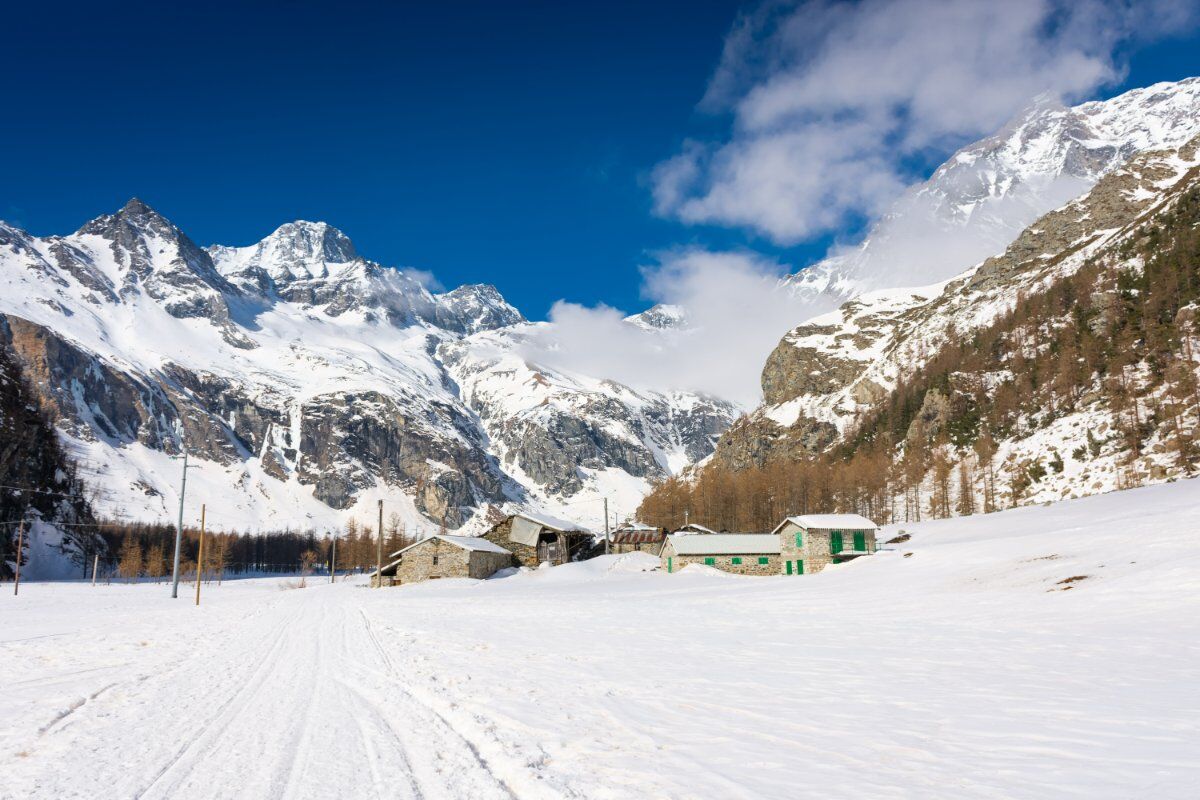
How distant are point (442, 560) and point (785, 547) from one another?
40.3 meters

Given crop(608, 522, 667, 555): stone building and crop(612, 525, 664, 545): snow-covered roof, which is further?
crop(612, 525, 664, 545): snow-covered roof

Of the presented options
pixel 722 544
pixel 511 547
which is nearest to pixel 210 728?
pixel 722 544

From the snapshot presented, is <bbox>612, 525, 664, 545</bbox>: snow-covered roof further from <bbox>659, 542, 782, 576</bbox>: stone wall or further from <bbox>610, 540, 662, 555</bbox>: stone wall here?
<bbox>659, 542, 782, 576</bbox>: stone wall

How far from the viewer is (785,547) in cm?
7119

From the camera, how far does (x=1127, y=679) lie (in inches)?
492

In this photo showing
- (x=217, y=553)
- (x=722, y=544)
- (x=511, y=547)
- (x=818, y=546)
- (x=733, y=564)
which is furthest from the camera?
(x=217, y=553)

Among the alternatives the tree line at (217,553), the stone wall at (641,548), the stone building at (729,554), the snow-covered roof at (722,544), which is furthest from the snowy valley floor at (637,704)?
the tree line at (217,553)

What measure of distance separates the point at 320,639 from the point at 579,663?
997cm

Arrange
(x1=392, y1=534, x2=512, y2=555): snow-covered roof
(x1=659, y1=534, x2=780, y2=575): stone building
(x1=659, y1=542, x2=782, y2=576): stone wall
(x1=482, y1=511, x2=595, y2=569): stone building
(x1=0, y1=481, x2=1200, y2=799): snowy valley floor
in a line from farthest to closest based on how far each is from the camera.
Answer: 1. (x1=482, y1=511, x2=595, y2=569): stone building
2. (x1=392, y1=534, x2=512, y2=555): snow-covered roof
3. (x1=659, y1=534, x2=780, y2=575): stone building
4. (x1=659, y1=542, x2=782, y2=576): stone wall
5. (x1=0, y1=481, x2=1200, y2=799): snowy valley floor

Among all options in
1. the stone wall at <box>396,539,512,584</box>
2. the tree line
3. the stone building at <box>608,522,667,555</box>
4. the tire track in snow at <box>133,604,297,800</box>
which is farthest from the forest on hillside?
the tree line

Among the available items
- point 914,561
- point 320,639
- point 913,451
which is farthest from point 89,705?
point 913,451

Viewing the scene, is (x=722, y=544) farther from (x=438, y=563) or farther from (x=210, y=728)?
(x=210, y=728)

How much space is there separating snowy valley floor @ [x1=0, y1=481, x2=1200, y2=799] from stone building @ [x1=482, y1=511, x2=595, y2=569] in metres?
68.8

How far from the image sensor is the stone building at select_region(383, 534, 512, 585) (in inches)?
3123
